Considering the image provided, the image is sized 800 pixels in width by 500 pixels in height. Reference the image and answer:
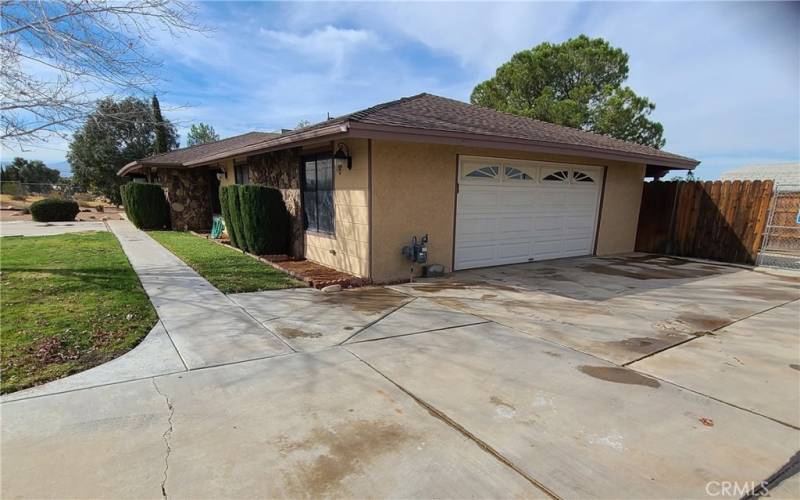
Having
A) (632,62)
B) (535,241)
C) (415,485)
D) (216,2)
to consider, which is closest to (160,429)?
(415,485)

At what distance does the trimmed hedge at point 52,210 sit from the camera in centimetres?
1773

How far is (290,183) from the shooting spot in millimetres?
9086

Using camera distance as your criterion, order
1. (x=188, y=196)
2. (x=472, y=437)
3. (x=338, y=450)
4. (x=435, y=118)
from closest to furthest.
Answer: (x=338, y=450) < (x=472, y=437) < (x=435, y=118) < (x=188, y=196)

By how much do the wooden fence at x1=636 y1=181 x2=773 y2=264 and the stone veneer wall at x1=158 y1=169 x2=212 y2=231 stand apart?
16280 millimetres

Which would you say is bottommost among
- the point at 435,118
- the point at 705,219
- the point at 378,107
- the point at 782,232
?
the point at 782,232

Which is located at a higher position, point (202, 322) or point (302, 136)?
point (302, 136)

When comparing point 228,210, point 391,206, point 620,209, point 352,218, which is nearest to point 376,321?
point 391,206


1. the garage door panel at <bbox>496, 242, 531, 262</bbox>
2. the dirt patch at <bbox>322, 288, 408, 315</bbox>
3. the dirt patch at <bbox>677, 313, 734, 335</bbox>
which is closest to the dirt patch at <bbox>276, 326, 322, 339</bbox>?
the dirt patch at <bbox>322, 288, 408, 315</bbox>

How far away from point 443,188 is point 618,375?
472cm

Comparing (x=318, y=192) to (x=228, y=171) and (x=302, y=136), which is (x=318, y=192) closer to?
(x=302, y=136)

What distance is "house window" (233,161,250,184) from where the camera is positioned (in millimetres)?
11508

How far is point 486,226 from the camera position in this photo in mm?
8258

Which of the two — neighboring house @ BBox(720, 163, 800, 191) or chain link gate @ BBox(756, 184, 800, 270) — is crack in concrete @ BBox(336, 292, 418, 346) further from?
neighboring house @ BBox(720, 163, 800, 191)

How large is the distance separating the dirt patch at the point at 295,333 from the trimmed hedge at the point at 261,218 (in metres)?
4.84
